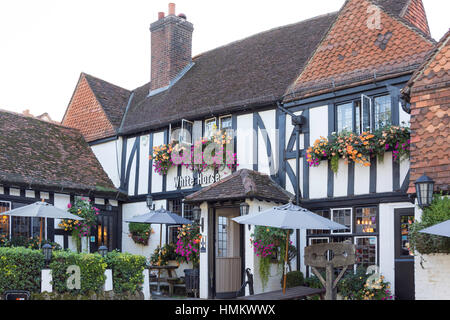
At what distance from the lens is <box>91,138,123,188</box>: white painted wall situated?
60.8 ft

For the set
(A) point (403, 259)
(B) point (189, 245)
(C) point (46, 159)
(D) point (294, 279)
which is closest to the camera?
(A) point (403, 259)

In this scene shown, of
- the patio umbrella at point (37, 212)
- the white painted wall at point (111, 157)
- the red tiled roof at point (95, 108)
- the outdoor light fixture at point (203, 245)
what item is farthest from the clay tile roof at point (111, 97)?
the outdoor light fixture at point (203, 245)

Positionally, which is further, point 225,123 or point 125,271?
point 225,123

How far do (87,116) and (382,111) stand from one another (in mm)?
11360

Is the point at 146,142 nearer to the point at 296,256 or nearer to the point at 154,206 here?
the point at 154,206

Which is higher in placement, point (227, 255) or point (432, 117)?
point (432, 117)

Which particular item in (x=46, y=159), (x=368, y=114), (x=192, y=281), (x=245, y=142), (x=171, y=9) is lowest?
(x=192, y=281)

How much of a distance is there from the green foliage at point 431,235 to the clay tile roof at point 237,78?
553cm

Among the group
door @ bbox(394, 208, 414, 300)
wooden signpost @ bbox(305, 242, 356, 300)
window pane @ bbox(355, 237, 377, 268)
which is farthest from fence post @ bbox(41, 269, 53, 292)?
door @ bbox(394, 208, 414, 300)

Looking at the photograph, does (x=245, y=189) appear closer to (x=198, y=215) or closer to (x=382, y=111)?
(x=198, y=215)

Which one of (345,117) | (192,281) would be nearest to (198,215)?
(192,281)

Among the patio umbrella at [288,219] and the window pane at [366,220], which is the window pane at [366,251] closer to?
the window pane at [366,220]

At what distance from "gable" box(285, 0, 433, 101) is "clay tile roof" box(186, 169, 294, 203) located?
2.17 meters

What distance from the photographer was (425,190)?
32.5 feet
